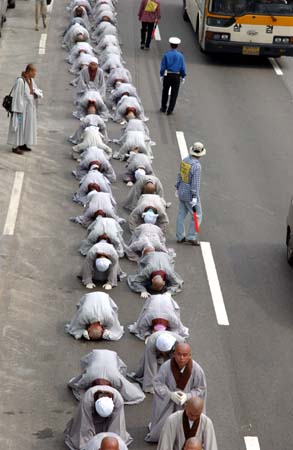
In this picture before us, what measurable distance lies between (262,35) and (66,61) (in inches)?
198

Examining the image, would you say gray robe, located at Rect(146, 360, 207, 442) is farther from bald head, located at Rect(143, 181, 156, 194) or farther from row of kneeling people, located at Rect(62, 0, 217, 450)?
bald head, located at Rect(143, 181, 156, 194)

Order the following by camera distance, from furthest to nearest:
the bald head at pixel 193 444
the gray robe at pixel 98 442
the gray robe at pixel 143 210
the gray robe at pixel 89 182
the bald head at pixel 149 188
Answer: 1. the gray robe at pixel 89 182
2. the bald head at pixel 149 188
3. the gray robe at pixel 143 210
4. the gray robe at pixel 98 442
5. the bald head at pixel 193 444

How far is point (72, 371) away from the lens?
1548 centimetres

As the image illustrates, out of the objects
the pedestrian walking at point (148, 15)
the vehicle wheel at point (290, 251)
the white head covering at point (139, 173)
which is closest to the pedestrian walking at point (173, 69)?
the white head covering at point (139, 173)

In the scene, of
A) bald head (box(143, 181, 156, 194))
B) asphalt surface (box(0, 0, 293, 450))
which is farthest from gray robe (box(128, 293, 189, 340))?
bald head (box(143, 181, 156, 194))

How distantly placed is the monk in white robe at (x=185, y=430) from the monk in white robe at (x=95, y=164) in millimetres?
9236

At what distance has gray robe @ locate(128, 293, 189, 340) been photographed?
15.9 metres

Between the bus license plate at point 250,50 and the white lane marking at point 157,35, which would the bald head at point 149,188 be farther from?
the white lane marking at point 157,35

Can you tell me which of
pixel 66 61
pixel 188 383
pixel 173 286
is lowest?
pixel 66 61

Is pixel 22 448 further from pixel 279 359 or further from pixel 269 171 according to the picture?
pixel 269 171

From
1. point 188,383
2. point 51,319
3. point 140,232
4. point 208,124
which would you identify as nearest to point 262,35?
point 208,124

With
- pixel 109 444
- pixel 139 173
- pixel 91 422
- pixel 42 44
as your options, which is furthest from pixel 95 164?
pixel 42 44

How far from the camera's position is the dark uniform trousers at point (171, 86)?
25.6 meters

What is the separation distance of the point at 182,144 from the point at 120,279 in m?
6.92
